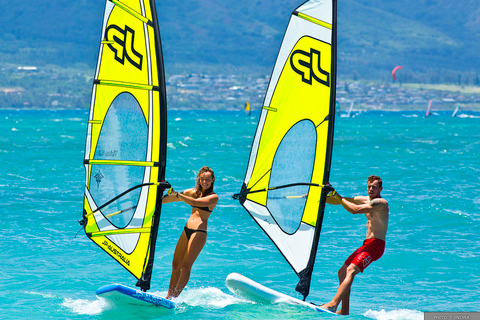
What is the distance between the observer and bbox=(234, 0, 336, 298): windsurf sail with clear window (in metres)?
6.17

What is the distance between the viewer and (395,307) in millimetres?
7680

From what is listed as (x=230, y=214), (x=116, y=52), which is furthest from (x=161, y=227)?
(x=116, y=52)

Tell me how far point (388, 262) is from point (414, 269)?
56cm

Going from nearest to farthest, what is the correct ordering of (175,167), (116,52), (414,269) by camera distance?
(116,52) < (414,269) < (175,167)

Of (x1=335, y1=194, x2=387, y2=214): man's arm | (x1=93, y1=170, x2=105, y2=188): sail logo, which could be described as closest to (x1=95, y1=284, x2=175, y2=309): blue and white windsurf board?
(x1=93, y1=170, x2=105, y2=188): sail logo

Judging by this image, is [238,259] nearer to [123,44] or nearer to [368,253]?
[368,253]

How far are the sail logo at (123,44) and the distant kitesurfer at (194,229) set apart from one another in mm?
1290

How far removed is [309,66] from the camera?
6273mm

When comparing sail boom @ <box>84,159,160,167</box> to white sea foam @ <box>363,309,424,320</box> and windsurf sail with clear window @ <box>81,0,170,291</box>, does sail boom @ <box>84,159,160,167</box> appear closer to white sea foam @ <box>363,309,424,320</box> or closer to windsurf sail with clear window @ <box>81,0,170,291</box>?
windsurf sail with clear window @ <box>81,0,170,291</box>

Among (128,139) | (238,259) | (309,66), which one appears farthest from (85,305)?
(309,66)

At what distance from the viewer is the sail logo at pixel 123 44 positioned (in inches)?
236

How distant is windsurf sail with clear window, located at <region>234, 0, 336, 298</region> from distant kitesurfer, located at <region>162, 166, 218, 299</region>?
1.55 ft

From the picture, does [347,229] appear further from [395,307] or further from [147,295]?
[147,295]

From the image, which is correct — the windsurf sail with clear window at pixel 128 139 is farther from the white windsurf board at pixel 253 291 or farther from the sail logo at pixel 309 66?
the sail logo at pixel 309 66
